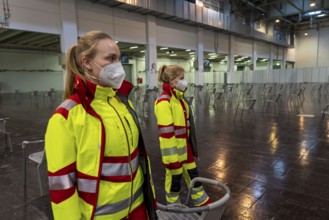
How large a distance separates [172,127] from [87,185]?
44.4 inches

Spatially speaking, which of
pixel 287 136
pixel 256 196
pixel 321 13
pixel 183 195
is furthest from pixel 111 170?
pixel 321 13

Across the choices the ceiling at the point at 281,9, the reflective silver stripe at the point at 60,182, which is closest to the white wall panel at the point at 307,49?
the ceiling at the point at 281,9

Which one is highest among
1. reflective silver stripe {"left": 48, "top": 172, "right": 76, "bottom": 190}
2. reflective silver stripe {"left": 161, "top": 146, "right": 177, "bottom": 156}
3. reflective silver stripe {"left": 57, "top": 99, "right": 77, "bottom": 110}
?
reflective silver stripe {"left": 57, "top": 99, "right": 77, "bottom": 110}

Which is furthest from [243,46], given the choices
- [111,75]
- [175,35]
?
[111,75]

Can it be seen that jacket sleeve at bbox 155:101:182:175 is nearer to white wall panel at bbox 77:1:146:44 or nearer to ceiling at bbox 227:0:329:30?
white wall panel at bbox 77:1:146:44

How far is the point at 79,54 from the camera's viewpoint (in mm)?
1135

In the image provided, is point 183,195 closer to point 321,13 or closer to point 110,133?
point 110,133

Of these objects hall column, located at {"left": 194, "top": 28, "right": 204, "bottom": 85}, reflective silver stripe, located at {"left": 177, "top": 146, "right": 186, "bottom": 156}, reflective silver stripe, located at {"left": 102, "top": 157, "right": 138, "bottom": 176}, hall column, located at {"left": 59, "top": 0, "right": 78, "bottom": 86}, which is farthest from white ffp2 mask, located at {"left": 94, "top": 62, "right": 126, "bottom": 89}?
hall column, located at {"left": 194, "top": 28, "right": 204, "bottom": 85}

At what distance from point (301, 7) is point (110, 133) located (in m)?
28.8

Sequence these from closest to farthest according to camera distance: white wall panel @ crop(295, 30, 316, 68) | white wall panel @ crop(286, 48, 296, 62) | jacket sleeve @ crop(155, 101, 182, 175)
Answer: jacket sleeve @ crop(155, 101, 182, 175) → white wall panel @ crop(295, 30, 316, 68) → white wall panel @ crop(286, 48, 296, 62)

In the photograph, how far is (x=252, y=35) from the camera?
1045 inches

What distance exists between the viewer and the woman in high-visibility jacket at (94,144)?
1.00 m

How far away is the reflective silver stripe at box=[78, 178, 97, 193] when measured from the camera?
105 centimetres

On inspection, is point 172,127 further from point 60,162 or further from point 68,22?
point 68,22
